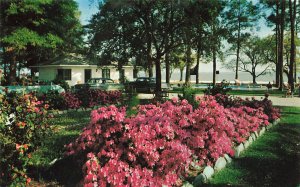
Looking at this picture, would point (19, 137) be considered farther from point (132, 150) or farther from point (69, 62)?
point (69, 62)

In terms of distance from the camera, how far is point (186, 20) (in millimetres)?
33312

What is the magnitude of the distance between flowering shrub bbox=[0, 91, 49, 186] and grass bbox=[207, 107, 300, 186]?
3468 mm

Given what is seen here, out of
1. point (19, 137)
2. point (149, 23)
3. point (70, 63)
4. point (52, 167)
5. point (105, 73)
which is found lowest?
point (52, 167)

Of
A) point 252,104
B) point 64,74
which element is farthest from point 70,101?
point 64,74

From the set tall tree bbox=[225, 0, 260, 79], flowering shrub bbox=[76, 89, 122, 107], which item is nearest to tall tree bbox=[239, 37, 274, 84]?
tall tree bbox=[225, 0, 260, 79]

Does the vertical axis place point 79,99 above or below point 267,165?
above

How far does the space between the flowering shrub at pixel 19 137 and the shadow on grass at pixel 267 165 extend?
3.47 m

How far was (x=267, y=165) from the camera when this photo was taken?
8289 millimetres

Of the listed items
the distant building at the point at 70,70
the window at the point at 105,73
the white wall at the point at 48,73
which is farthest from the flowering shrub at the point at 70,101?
the window at the point at 105,73

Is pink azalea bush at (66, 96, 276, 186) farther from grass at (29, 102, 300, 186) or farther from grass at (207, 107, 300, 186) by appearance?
grass at (207, 107, 300, 186)

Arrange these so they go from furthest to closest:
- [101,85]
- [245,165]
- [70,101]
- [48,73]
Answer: [48,73]
[101,85]
[70,101]
[245,165]

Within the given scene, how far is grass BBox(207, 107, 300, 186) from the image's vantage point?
717cm

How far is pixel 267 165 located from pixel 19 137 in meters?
5.44

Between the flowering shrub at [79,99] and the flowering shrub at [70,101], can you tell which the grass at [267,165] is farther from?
the flowering shrub at [79,99]
